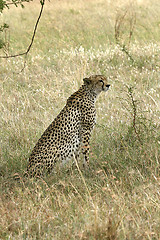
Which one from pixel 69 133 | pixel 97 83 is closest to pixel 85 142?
pixel 69 133

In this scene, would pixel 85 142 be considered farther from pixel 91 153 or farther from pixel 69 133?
pixel 91 153

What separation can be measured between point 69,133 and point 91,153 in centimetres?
67

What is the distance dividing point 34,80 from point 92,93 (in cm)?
263

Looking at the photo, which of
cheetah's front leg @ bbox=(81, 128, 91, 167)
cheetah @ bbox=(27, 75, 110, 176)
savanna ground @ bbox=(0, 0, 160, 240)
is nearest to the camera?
savanna ground @ bbox=(0, 0, 160, 240)

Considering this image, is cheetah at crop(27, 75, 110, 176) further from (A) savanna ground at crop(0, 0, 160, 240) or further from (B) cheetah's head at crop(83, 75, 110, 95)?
(A) savanna ground at crop(0, 0, 160, 240)

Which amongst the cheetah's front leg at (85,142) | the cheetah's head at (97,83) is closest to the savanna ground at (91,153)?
the cheetah's front leg at (85,142)

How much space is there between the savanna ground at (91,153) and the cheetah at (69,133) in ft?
0.38

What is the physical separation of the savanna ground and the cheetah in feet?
0.38

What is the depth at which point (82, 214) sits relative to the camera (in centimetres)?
249

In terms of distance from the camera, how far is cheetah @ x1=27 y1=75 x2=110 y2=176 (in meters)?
3.43

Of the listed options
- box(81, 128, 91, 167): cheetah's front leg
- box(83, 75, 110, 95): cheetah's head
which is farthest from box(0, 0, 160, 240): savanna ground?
box(83, 75, 110, 95): cheetah's head

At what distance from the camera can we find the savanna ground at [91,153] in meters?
2.44

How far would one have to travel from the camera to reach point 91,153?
2953 mm

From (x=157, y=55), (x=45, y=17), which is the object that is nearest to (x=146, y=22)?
(x=45, y=17)
